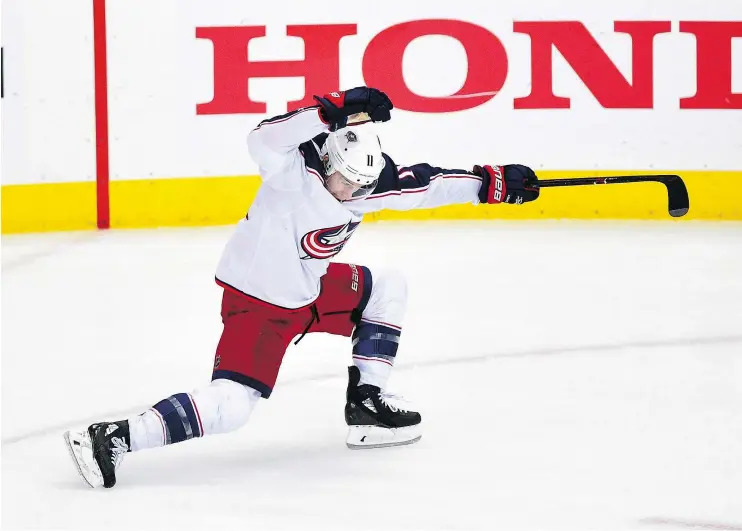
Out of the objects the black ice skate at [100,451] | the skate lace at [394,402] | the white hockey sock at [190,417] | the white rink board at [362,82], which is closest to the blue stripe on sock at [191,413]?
the white hockey sock at [190,417]

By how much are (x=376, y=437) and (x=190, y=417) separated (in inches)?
21.6

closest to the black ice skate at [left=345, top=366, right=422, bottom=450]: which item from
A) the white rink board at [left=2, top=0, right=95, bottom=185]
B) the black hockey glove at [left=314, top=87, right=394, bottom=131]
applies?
the black hockey glove at [left=314, top=87, right=394, bottom=131]

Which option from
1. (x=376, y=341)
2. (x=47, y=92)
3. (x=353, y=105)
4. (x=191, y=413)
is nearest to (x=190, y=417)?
(x=191, y=413)

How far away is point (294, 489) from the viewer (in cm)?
281

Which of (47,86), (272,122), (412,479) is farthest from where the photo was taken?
(47,86)

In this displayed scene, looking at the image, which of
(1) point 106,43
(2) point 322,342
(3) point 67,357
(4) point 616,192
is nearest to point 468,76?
(4) point 616,192

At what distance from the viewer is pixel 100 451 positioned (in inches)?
108

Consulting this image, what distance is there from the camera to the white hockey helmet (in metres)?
2.80

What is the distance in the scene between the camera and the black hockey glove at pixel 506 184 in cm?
313

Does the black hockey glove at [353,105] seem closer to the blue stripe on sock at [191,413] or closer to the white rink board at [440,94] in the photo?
the blue stripe on sock at [191,413]

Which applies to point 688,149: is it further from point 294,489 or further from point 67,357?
point 294,489

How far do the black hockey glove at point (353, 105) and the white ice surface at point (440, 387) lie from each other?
0.81 m

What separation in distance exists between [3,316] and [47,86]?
1.89 m

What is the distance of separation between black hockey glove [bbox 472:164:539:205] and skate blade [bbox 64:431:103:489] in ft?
3.63
